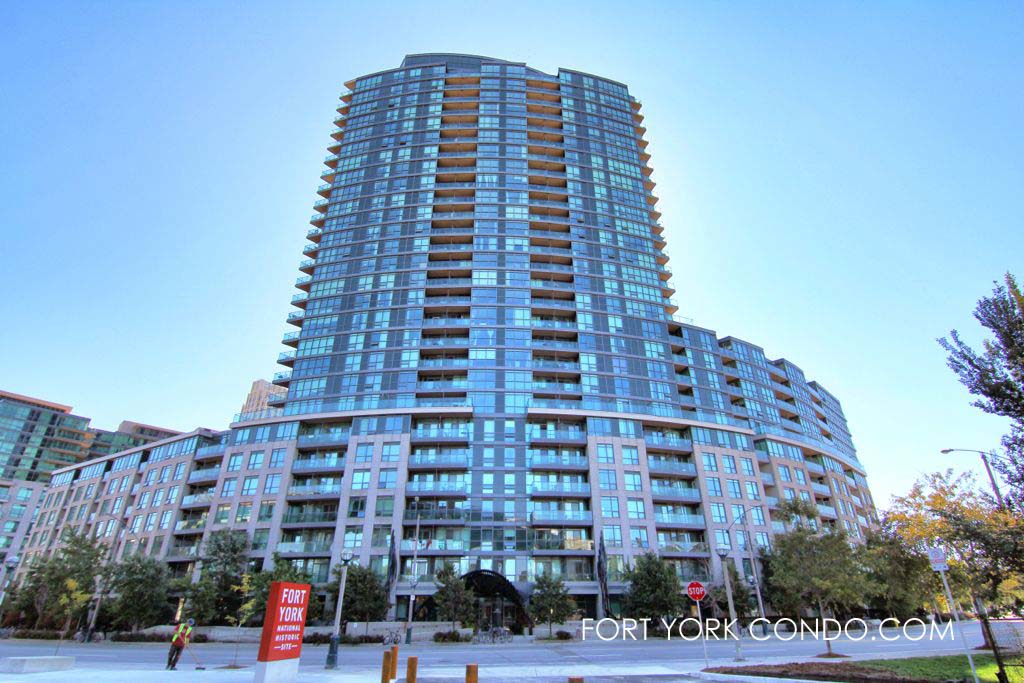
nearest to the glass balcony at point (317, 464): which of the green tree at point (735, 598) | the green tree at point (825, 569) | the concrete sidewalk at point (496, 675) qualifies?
the concrete sidewalk at point (496, 675)

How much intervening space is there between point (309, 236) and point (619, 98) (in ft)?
187

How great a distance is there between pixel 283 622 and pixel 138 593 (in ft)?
152

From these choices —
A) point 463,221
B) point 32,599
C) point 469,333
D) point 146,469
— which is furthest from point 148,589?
point 463,221

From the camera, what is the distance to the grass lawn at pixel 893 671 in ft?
50.5

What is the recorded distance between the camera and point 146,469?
231 ft

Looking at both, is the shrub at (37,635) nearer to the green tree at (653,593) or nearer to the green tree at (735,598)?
the green tree at (653,593)

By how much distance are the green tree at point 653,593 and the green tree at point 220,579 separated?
3594 centimetres

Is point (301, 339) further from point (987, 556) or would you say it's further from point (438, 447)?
point (987, 556)

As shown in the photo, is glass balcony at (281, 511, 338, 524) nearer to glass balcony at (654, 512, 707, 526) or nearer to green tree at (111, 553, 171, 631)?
green tree at (111, 553, 171, 631)

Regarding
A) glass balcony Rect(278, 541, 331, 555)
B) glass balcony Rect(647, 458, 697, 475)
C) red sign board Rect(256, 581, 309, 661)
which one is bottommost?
red sign board Rect(256, 581, 309, 661)

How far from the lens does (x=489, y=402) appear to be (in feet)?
206

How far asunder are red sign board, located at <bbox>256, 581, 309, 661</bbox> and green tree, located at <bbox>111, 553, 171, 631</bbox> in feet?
148

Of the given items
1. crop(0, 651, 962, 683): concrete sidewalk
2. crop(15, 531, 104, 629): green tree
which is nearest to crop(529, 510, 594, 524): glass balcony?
crop(0, 651, 962, 683): concrete sidewalk

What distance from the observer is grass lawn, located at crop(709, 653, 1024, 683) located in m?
15.4
